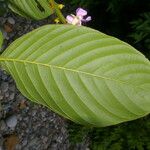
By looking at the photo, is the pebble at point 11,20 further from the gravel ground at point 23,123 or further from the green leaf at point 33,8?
the green leaf at point 33,8

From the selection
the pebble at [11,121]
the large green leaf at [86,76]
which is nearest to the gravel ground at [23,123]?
the pebble at [11,121]

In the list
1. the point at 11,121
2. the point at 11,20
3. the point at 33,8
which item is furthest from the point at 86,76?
the point at 11,20

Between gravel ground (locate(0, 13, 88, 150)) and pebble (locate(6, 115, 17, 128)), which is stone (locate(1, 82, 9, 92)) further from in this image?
pebble (locate(6, 115, 17, 128))

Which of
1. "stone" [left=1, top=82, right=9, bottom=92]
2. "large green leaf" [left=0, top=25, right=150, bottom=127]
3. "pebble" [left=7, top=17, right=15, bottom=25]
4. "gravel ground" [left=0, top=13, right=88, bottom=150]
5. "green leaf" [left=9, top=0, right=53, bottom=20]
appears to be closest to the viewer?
"large green leaf" [left=0, top=25, right=150, bottom=127]

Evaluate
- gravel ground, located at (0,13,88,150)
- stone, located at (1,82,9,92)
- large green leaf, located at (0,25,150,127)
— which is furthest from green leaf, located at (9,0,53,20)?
stone, located at (1,82,9,92)

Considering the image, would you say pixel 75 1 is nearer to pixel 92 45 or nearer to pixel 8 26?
pixel 8 26
